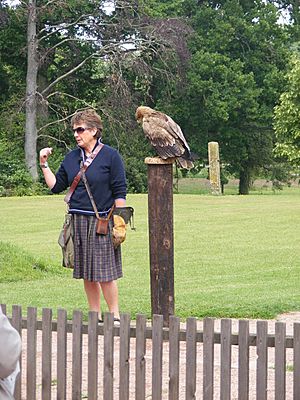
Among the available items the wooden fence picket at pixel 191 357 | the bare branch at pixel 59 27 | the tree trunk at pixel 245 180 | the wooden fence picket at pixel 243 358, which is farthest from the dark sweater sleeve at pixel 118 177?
the tree trunk at pixel 245 180

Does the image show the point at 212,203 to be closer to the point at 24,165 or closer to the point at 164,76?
the point at 24,165

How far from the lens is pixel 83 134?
29.5ft

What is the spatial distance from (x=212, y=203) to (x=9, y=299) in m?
19.6

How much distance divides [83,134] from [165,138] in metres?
0.79

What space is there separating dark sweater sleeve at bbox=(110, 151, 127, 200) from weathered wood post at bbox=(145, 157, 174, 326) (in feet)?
1.45

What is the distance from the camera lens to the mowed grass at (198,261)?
39.0ft

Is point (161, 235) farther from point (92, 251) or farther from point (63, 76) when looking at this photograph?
point (63, 76)

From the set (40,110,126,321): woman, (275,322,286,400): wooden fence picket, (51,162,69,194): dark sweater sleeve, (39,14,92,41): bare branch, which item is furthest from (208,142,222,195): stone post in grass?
(275,322,286,400): wooden fence picket

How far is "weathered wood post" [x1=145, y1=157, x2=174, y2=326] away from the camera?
8.50 m

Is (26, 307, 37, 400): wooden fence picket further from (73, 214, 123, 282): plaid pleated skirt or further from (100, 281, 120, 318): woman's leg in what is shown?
(100, 281, 120, 318): woman's leg

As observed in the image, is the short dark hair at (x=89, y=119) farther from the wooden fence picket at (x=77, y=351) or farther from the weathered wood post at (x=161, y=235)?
the wooden fence picket at (x=77, y=351)

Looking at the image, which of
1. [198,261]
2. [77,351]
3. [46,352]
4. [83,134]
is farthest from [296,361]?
[198,261]

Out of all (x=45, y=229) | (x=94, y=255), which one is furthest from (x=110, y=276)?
(x=45, y=229)

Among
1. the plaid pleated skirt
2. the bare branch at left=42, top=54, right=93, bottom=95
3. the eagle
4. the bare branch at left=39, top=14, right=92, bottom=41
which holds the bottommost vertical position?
the plaid pleated skirt
